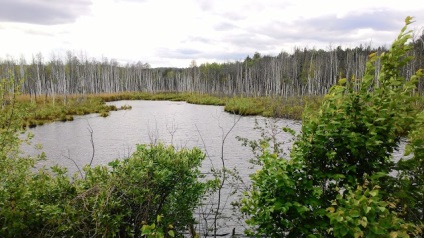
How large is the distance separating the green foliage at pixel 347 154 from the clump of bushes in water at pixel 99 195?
2284 mm

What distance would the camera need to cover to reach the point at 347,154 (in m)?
4.80

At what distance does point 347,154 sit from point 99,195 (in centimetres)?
417

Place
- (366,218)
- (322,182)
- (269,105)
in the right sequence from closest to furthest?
(366,218) < (322,182) < (269,105)

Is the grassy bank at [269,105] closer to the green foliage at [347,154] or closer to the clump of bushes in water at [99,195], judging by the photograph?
the clump of bushes in water at [99,195]

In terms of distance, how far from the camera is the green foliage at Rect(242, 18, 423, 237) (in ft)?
14.2

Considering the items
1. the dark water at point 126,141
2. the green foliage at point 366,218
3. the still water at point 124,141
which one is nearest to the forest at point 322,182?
the green foliage at point 366,218

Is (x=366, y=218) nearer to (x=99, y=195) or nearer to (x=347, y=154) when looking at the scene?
(x=347, y=154)

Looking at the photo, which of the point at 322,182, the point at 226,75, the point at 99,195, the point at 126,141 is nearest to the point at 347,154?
the point at 322,182

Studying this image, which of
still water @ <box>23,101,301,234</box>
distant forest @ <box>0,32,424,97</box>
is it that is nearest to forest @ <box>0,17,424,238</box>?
still water @ <box>23,101,301,234</box>

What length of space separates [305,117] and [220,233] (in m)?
6.53

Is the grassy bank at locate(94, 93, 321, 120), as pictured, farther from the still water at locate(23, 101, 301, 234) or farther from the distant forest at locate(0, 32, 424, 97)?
the distant forest at locate(0, 32, 424, 97)

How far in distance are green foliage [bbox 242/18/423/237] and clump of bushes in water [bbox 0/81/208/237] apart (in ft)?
7.49

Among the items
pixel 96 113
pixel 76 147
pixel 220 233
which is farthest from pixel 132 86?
pixel 220 233

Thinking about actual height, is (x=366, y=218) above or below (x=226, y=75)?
below
